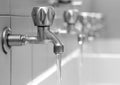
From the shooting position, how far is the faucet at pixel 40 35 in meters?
0.45

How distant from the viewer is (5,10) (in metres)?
0.47

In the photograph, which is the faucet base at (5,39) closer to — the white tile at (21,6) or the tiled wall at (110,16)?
the white tile at (21,6)

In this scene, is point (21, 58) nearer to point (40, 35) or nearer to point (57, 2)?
point (40, 35)

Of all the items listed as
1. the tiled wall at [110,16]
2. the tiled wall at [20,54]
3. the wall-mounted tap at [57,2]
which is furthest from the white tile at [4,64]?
the tiled wall at [110,16]

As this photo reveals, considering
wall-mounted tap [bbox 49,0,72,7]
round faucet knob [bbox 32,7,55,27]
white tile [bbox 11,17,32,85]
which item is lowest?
white tile [bbox 11,17,32,85]

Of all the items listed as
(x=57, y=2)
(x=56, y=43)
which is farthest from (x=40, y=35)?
(x=57, y=2)

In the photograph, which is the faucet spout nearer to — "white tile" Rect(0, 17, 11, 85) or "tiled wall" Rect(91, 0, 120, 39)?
"white tile" Rect(0, 17, 11, 85)

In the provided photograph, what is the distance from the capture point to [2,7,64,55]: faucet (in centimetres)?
45

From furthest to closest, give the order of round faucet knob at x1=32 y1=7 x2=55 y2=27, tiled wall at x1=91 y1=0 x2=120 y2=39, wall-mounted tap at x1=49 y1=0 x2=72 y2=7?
tiled wall at x1=91 y1=0 x2=120 y2=39 < wall-mounted tap at x1=49 y1=0 x2=72 y2=7 < round faucet knob at x1=32 y1=7 x2=55 y2=27

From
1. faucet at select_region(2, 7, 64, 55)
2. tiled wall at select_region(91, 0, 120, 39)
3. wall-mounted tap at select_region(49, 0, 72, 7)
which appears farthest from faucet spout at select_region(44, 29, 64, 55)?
tiled wall at select_region(91, 0, 120, 39)

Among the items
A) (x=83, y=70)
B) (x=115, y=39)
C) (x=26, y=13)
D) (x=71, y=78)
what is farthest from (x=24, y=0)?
(x=115, y=39)

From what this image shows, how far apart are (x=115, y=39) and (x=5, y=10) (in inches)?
54.7

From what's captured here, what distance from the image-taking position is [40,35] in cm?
46

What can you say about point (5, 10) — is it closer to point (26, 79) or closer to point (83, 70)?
point (26, 79)
